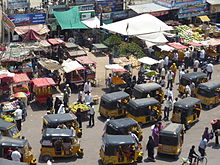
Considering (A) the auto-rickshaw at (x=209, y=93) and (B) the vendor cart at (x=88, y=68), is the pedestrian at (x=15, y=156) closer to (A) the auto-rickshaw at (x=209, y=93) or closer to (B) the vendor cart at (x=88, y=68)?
(B) the vendor cart at (x=88, y=68)

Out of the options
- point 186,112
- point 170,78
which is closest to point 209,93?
point 186,112

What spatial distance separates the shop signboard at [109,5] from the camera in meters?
41.5

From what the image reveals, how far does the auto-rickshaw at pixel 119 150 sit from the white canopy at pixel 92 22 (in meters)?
21.2

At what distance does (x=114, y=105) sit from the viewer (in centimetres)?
2491

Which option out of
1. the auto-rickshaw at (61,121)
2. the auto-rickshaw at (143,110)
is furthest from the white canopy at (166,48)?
the auto-rickshaw at (61,121)

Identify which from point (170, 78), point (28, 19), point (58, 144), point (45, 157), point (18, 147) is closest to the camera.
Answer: point (18, 147)

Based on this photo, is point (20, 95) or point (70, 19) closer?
point (20, 95)

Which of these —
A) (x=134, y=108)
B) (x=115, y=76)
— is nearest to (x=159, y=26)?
(x=115, y=76)

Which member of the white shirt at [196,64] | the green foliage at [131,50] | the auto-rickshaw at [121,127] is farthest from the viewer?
the green foliage at [131,50]

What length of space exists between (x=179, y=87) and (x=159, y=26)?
34.3ft

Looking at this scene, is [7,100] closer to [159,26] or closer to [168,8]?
[159,26]

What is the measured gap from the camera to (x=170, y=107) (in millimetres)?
25719

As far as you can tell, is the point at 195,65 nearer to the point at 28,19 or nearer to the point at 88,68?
the point at 88,68

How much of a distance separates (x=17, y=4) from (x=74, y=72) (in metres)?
11.9
